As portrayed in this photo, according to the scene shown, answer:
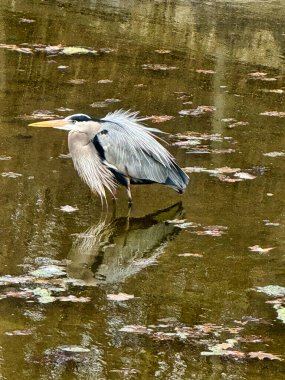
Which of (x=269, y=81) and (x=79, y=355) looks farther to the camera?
(x=269, y=81)

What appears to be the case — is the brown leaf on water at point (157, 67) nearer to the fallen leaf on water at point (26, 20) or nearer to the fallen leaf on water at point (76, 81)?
the fallen leaf on water at point (76, 81)

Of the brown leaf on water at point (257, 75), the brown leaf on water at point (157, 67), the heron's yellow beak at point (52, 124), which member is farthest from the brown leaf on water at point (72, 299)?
the brown leaf on water at point (257, 75)

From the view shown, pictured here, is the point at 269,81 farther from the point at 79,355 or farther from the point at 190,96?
the point at 79,355

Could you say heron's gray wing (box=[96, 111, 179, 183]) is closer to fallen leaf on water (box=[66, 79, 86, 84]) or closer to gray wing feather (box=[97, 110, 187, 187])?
gray wing feather (box=[97, 110, 187, 187])

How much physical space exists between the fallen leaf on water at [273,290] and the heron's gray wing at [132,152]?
80.6 inches

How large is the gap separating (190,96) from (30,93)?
6.03 ft

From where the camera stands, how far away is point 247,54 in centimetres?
1465

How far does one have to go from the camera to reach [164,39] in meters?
15.3

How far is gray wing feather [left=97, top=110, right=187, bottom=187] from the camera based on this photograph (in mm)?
8484

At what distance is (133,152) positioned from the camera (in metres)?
8.52

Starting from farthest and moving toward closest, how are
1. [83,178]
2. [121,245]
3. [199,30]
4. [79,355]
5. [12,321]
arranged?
1. [199,30]
2. [83,178]
3. [121,245]
4. [12,321]
5. [79,355]

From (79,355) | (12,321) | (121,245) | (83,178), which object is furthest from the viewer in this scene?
(83,178)

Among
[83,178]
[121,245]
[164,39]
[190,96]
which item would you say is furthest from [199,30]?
[121,245]

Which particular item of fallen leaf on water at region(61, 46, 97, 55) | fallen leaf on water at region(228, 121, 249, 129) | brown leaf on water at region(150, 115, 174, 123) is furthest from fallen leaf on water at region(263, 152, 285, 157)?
fallen leaf on water at region(61, 46, 97, 55)
